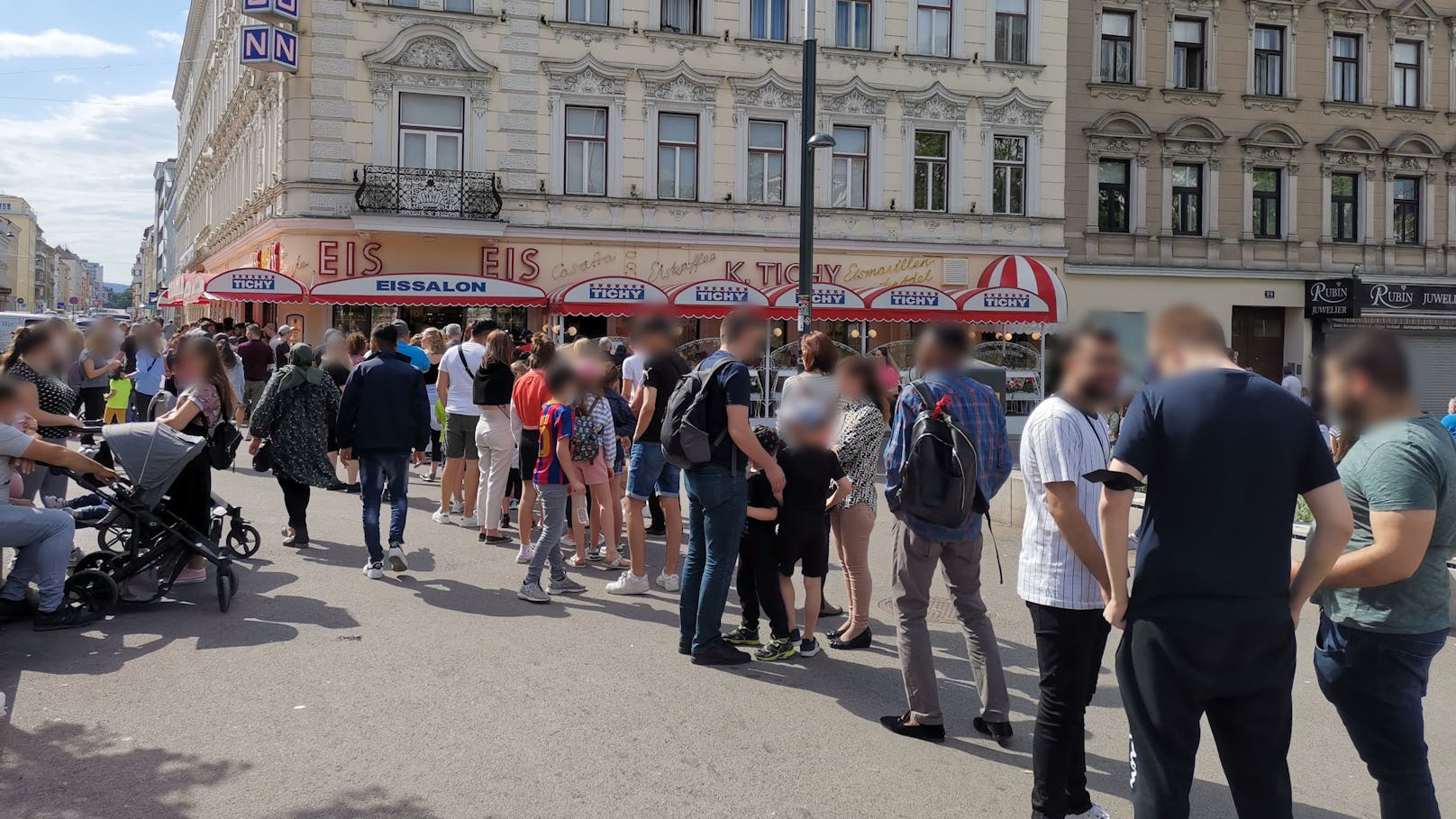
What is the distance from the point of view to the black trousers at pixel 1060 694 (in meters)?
4.07

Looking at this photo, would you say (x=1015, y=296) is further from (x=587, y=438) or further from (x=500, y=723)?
(x=500, y=723)

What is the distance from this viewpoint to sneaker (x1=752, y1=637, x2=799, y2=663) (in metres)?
6.33

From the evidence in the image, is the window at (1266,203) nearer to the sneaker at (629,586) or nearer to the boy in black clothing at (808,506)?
the sneaker at (629,586)

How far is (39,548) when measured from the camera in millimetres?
6367

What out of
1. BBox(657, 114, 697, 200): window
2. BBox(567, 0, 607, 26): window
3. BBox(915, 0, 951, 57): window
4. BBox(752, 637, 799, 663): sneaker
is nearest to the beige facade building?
BBox(915, 0, 951, 57): window

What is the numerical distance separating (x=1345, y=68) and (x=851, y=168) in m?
13.5

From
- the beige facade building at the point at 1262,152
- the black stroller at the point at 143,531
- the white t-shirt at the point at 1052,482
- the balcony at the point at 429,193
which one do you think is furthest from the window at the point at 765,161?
the white t-shirt at the point at 1052,482

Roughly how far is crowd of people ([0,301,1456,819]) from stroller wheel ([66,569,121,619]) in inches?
5.0

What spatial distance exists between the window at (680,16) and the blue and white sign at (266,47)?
24.0 feet

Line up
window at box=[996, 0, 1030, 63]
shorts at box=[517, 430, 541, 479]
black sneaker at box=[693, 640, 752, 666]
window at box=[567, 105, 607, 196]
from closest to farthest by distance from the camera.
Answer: black sneaker at box=[693, 640, 752, 666]
shorts at box=[517, 430, 541, 479]
window at box=[567, 105, 607, 196]
window at box=[996, 0, 1030, 63]

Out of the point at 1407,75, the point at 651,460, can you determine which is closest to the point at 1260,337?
the point at 1407,75

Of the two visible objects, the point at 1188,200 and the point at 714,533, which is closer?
the point at 714,533

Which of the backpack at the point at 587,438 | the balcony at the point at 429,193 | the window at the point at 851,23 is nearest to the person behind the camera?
the backpack at the point at 587,438

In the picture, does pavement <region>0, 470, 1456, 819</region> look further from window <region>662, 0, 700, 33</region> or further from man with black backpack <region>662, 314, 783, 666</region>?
window <region>662, 0, 700, 33</region>
